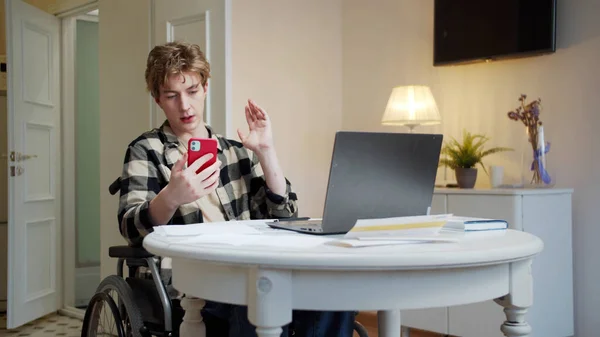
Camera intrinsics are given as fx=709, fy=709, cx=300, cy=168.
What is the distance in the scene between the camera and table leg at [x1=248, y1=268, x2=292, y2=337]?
116 centimetres

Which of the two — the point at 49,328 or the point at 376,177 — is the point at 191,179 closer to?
the point at 376,177

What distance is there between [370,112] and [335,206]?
2867 mm

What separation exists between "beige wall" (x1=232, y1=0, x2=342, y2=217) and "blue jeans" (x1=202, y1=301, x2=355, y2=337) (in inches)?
80.8

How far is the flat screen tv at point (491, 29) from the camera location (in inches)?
130

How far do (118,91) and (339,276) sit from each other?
312 cm

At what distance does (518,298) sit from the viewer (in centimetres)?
133

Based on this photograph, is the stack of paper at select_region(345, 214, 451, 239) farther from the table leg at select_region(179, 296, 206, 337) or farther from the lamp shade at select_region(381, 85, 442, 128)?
the lamp shade at select_region(381, 85, 442, 128)

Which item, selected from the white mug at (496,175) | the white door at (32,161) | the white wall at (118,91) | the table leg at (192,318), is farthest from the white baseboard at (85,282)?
the table leg at (192,318)

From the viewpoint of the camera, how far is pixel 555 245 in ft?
10.2

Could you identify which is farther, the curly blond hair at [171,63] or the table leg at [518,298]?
the curly blond hair at [171,63]

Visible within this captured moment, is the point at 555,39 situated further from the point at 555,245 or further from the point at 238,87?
the point at 238,87

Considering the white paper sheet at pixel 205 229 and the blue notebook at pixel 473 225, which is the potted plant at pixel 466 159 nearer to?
the blue notebook at pixel 473 225

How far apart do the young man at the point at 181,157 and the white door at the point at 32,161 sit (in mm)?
2423

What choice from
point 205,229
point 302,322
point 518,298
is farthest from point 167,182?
point 518,298
